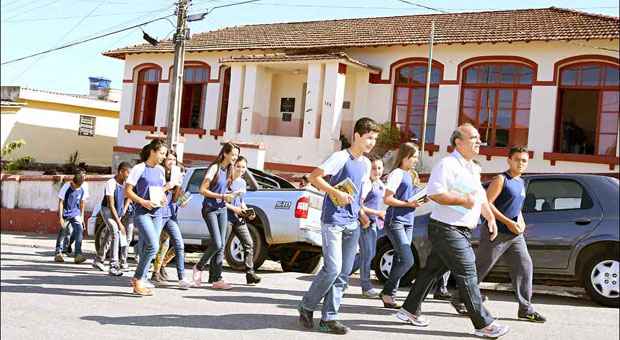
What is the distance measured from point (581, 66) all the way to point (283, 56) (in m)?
7.97

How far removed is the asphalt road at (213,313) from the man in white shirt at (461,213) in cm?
50

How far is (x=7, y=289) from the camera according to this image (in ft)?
18.4

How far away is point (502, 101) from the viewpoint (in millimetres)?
20016

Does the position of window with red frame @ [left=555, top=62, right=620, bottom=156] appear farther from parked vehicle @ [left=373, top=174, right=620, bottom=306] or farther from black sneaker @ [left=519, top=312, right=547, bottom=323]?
black sneaker @ [left=519, top=312, right=547, bottom=323]

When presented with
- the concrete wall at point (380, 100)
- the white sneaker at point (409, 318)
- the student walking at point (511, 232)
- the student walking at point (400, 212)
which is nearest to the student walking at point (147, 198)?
the student walking at point (400, 212)

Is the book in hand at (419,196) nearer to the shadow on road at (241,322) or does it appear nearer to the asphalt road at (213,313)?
the asphalt road at (213,313)

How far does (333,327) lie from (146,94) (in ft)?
61.5

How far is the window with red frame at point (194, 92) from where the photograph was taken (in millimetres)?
23862

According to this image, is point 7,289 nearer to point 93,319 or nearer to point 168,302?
point 93,319

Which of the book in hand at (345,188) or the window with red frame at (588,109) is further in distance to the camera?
the window with red frame at (588,109)

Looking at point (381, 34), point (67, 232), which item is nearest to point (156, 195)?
point (67, 232)

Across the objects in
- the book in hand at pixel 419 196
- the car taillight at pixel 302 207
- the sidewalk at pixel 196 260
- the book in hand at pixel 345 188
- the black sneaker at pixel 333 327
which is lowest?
the sidewalk at pixel 196 260

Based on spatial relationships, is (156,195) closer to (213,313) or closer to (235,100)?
(213,313)

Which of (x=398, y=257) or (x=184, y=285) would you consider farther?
(x=184, y=285)
